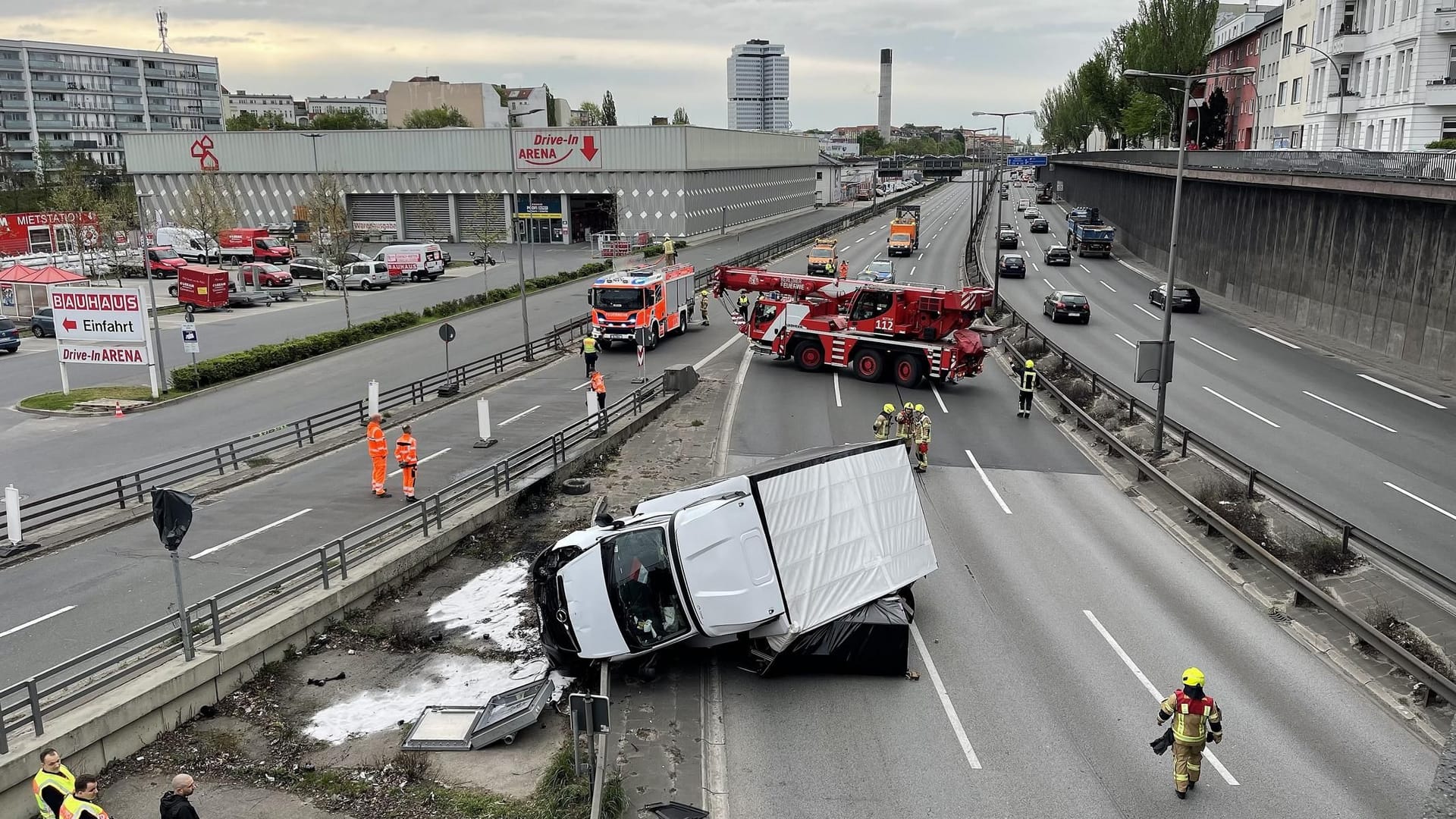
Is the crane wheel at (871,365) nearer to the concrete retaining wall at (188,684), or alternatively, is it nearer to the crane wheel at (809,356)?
the crane wheel at (809,356)

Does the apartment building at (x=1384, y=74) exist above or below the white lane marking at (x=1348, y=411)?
above

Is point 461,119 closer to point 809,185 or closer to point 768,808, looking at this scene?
point 809,185

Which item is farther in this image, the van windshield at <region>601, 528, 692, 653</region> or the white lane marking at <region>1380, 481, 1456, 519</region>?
the white lane marking at <region>1380, 481, 1456, 519</region>

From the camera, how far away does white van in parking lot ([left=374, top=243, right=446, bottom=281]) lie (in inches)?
2400

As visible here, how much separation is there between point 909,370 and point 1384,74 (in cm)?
3798

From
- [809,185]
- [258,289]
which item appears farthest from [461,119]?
[258,289]

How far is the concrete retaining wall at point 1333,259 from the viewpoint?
3159 centimetres

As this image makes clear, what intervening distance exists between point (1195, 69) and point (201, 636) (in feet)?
277

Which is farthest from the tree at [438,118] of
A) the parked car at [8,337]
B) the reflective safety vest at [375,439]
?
the reflective safety vest at [375,439]

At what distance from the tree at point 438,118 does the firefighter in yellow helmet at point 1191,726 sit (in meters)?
131

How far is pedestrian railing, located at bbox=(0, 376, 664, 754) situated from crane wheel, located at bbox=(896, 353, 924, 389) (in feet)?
40.1

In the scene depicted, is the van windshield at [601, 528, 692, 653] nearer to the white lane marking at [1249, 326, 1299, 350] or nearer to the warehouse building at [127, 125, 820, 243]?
the white lane marking at [1249, 326, 1299, 350]

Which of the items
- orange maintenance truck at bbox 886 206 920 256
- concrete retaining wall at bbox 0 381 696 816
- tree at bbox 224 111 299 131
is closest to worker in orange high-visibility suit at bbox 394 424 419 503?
concrete retaining wall at bbox 0 381 696 816

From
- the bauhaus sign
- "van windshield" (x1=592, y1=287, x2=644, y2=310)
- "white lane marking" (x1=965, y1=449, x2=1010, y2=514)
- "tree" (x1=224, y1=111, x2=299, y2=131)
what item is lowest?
"white lane marking" (x1=965, y1=449, x2=1010, y2=514)
